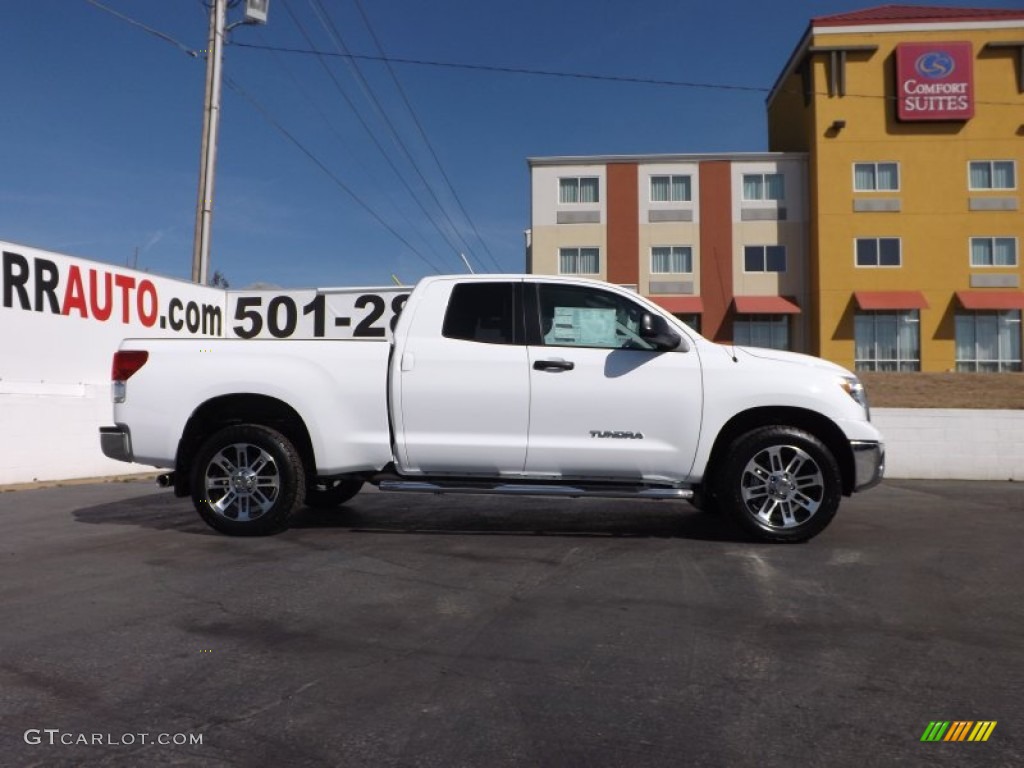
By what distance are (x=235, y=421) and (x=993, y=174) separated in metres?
36.9

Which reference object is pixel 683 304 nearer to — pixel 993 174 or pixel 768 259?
pixel 768 259

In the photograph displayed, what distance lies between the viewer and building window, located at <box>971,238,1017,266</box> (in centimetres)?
3500

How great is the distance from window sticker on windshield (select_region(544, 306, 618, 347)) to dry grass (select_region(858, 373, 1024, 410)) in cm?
2485

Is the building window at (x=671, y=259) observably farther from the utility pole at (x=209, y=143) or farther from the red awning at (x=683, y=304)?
the utility pole at (x=209, y=143)

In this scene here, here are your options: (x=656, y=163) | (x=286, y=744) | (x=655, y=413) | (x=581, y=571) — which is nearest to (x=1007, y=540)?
(x=655, y=413)

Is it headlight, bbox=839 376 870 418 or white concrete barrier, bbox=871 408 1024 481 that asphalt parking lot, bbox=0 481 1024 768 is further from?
white concrete barrier, bbox=871 408 1024 481

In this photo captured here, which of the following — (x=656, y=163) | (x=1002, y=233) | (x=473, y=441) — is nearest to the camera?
(x=473, y=441)

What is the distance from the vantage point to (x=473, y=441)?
641 centimetres

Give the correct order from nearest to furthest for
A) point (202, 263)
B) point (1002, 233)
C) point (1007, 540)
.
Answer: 1. point (1007, 540)
2. point (202, 263)
3. point (1002, 233)

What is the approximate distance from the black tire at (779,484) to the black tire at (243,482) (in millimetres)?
3266

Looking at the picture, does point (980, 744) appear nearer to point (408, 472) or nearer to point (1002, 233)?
point (408, 472)

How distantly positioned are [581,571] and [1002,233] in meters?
36.2

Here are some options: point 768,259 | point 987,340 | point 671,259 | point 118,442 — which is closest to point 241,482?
point 118,442

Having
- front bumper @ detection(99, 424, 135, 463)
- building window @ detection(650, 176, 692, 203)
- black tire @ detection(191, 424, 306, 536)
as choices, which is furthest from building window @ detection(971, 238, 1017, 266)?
front bumper @ detection(99, 424, 135, 463)
